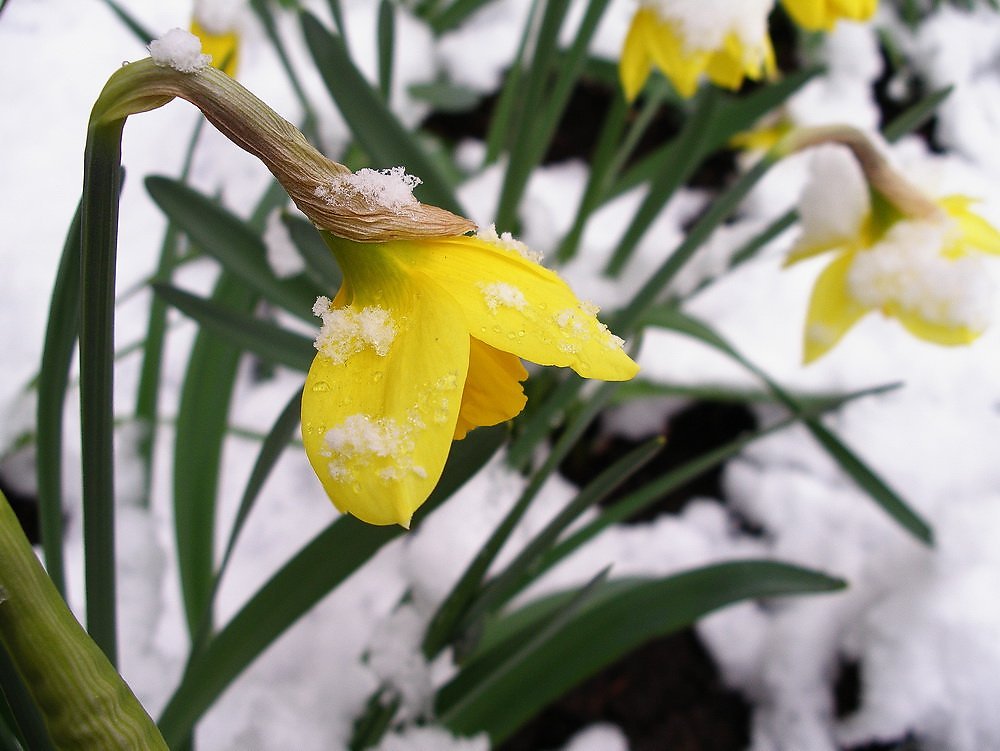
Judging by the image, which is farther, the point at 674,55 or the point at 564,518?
the point at 674,55

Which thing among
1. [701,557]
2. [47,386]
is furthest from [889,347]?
[47,386]

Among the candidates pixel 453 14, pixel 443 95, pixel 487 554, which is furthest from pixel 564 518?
pixel 453 14

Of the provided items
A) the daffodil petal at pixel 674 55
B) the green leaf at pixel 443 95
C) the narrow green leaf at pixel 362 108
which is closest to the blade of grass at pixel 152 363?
the narrow green leaf at pixel 362 108

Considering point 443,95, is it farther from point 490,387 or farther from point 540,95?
point 490,387

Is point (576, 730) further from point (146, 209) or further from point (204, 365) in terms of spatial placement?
point (146, 209)

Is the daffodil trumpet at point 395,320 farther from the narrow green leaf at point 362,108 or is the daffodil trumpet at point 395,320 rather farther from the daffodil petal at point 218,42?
the daffodil petal at point 218,42

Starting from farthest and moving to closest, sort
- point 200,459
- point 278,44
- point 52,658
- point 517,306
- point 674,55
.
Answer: point 278,44
point 200,459
point 674,55
point 517,306
point 52,658

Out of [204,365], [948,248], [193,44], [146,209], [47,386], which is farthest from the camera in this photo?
[146,209]
